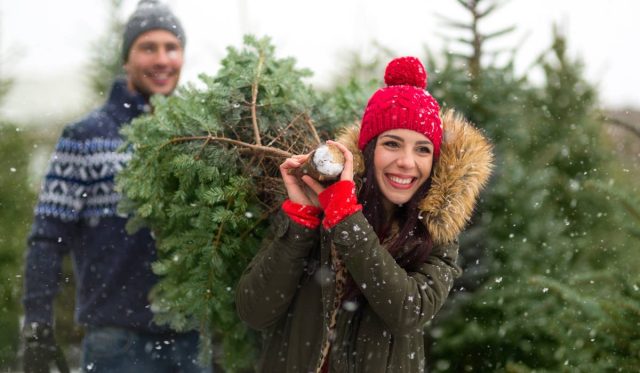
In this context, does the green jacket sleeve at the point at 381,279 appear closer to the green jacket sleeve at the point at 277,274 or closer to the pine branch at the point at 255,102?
the green jacket sleeve at the point at 277,274

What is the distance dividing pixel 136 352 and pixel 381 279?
1744mm

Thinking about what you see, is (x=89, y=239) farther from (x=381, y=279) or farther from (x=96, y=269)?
(x=381, y=279)

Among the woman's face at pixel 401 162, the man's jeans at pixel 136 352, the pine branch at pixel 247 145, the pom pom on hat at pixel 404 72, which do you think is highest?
the pom pom on hat at pixel 404 72

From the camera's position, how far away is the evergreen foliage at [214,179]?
2799mm

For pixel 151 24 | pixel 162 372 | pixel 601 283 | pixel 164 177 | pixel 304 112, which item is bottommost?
pixel 162 372

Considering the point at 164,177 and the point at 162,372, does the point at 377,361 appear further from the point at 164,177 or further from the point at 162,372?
the point at 162,372

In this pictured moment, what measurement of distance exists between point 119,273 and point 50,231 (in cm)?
42

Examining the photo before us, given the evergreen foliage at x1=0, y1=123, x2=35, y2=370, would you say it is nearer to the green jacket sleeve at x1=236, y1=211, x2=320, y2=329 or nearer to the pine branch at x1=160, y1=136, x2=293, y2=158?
the pine branch at x1=160, y1=136, x2=293, y2=158

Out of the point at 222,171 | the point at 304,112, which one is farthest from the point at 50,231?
the point at 304,112

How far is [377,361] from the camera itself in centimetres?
250

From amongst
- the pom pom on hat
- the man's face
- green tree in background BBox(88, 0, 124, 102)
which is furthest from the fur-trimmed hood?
green tree in background BBox(88, 0, 124, 102)

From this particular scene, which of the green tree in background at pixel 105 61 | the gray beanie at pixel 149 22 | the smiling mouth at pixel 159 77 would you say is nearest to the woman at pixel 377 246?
the smiling mouth at pixel 159 77

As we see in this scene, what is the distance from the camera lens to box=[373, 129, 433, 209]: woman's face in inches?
102

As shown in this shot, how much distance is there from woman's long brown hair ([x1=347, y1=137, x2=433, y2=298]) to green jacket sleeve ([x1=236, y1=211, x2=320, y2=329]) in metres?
0.22
